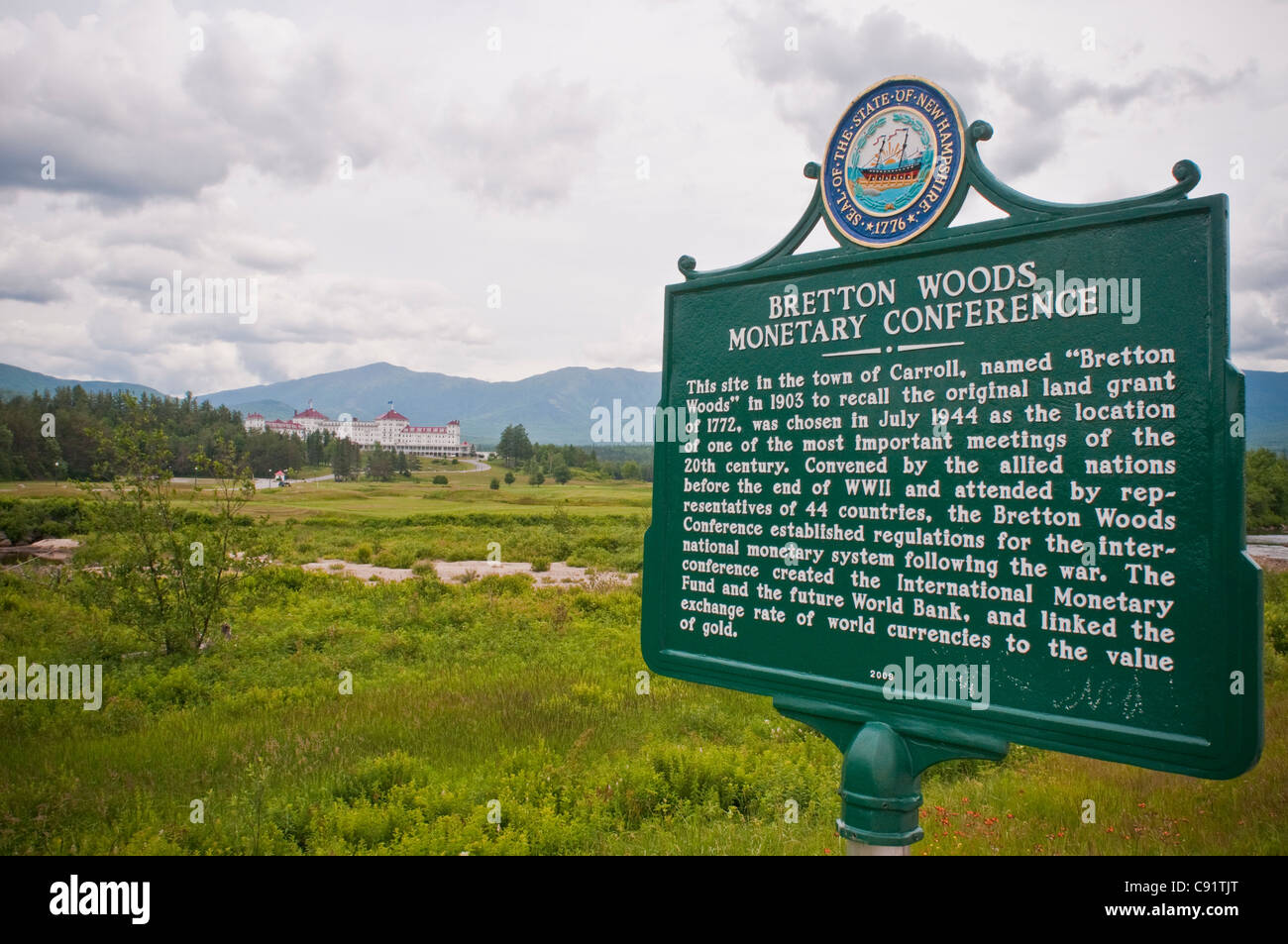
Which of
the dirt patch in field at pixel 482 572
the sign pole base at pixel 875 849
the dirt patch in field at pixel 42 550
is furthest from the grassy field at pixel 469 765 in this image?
the dirt patch in field at pixel 42 550

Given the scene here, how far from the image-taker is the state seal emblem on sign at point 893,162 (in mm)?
4059

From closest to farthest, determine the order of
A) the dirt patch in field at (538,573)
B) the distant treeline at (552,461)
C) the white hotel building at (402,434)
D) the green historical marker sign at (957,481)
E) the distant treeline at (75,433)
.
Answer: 1. the green historical marker sign at (957,481)
2. the dirt patch in field at (538,573)
3. the distant treeline at (75,433)
4. the distant treeline at (552,461)
5. the white hotel building at (402,434)

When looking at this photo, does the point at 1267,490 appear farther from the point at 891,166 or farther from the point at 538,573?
the point at 891,166

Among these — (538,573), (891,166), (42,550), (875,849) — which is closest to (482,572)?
(538,573)

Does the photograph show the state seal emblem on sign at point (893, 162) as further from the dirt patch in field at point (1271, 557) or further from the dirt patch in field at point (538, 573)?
the dirt patch in field at point (1271, 557)

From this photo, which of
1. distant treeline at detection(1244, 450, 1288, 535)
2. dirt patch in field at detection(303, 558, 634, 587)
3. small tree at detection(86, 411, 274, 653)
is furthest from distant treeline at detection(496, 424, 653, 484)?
small tree at detection(86, 411, 274, 653)

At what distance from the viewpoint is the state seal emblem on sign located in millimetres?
4059

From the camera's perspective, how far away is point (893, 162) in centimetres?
425

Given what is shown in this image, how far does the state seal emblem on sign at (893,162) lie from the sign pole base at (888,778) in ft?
8.10

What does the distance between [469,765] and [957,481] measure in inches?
261

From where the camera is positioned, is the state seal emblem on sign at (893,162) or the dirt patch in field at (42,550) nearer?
the state seal emblem on sign at (893,162)

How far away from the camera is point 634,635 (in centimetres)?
1669

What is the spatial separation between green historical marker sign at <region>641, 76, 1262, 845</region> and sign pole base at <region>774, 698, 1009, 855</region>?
0.04 ft
